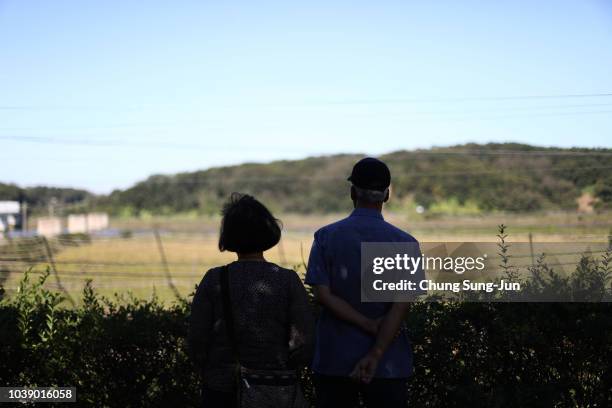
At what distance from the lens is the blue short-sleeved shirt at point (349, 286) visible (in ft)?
10.9

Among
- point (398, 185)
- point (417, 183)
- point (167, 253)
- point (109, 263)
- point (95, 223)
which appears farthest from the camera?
point (398, 185)

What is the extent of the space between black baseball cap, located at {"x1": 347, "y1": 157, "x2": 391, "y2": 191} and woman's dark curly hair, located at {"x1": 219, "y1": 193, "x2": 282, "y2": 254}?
45cm

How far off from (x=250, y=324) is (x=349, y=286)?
0.48m

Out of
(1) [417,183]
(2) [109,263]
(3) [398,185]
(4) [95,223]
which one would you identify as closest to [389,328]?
(2) [109,263]

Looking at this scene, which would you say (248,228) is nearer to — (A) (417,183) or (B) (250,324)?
(B) (250,324)

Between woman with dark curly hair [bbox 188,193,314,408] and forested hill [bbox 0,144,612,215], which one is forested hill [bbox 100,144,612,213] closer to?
forested hill [bbox 0,144,612,215]

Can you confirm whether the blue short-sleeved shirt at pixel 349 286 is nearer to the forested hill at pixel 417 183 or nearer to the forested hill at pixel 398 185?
the forested hill at pixel 417 183

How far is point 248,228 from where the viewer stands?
3.32 m

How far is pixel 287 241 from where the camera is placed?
211ft

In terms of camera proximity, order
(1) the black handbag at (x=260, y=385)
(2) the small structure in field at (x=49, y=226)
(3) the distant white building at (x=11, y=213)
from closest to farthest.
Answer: (1) the black handbag at (x=260, y=385) < (2) the small structure in field at (x=49, y=226) < (3) the distant white building at (x=11, y=213)

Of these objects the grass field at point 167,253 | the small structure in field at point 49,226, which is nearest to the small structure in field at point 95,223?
the small structure in field at point 49,226

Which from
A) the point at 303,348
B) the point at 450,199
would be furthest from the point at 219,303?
the point at 450,199

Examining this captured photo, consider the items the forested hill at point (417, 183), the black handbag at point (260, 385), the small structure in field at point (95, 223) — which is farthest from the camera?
the small structure in field at point (95, 223)

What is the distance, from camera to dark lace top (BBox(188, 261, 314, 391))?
327 cm
